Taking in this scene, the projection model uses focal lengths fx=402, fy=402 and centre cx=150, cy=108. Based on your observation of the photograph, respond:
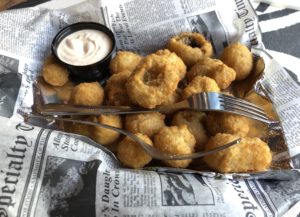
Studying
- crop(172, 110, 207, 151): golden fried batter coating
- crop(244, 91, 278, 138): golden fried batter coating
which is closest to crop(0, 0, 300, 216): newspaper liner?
crop(244, 91, 278, 138): golden fried batter coating

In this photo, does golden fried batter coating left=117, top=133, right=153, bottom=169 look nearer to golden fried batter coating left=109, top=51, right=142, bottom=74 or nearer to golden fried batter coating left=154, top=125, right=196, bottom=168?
golden fried batter coating left=154, top=125, right=196, bottom=168

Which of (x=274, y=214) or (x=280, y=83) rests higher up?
(x=280, y=83)

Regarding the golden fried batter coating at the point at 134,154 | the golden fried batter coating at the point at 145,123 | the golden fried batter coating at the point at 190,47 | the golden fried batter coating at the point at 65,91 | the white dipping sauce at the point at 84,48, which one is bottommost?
the golden fried batter coating at the point at 65,91

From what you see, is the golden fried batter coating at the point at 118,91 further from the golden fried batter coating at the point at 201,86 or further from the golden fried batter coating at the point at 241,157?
the golden fried batter coating at the point at 241,157

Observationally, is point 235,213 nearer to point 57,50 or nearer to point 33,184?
point 33,184

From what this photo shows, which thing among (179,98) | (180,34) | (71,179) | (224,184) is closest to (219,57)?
(180,34)

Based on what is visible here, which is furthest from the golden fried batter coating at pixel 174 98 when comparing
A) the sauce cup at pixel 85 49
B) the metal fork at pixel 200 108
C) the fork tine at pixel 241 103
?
the sauce cup at pixel 85 49
